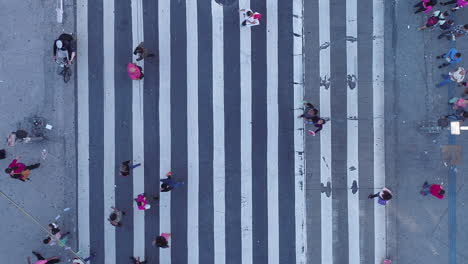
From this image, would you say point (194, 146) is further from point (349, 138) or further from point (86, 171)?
point (349, 138)

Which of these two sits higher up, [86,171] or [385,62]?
[385,62]

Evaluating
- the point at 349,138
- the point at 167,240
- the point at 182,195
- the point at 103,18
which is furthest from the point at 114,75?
the point at 349,138

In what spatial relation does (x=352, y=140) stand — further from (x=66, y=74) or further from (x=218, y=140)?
(x=66, y=74)

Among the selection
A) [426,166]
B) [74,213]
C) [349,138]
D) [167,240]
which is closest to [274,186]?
[349,138]

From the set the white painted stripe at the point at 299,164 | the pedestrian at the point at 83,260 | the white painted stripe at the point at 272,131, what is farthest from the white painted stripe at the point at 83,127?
the white painted stripe at the point at 299,164

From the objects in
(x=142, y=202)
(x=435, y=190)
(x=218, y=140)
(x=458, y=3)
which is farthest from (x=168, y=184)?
(x=458, y=3)

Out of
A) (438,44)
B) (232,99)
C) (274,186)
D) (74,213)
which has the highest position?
(438,44)

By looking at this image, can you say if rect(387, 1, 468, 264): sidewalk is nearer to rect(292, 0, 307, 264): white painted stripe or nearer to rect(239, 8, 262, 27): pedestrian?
rect(292, 0, 307, 264): white painted stripe
